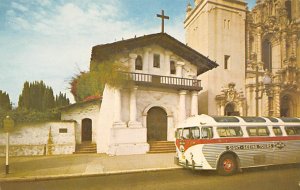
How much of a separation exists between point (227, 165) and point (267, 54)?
26.8 m

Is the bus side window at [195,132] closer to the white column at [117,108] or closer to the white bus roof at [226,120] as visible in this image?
the white bus roof at [226,120]

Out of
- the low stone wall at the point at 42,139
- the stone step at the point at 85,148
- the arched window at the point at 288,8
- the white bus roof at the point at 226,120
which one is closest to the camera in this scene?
the white bus roof at the point at 226,120

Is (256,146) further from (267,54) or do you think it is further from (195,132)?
(267,54)

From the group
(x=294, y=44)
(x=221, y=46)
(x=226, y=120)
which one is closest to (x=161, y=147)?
(x=226, y=120)

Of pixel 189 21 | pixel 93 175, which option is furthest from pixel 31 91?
pixel 189 21

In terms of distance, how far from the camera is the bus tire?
414 inches

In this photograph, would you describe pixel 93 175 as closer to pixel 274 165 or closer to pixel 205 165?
pixel 205 165

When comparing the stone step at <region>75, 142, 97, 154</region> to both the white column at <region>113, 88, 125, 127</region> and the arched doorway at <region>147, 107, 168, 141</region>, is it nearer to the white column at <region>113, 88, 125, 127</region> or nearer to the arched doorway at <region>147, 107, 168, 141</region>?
the white column at <region>113, 88, 125, 127</region>

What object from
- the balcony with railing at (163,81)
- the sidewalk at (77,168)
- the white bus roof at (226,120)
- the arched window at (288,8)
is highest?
the arched window at (288,8)

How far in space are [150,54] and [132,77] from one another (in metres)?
3.10

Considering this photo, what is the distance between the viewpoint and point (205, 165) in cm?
1030

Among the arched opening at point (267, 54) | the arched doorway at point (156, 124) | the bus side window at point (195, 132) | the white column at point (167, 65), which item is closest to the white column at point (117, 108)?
the arched doorway at point (156, 124)

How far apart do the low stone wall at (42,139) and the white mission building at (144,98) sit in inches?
104

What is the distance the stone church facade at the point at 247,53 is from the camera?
27.2 metres
